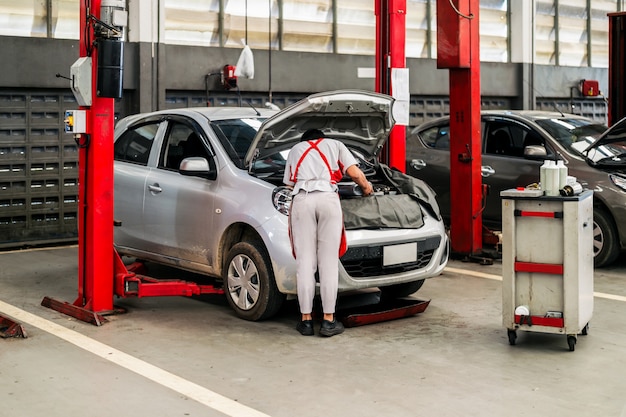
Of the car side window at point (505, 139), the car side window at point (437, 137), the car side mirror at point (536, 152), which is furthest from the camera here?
the car side window at point (437, 137)

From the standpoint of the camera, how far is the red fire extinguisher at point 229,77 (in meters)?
12.6

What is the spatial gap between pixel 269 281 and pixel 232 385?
154 cm

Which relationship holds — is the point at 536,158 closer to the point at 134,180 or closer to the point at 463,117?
the point at 463,117

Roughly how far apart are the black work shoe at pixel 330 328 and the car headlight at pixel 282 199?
0.88 meters

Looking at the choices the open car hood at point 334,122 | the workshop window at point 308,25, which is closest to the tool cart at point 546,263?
the open car hood at point 334,122

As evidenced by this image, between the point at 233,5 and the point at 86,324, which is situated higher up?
the point at 233,5

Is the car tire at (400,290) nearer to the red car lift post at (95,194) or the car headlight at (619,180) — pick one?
the red car lift post at (95,194)

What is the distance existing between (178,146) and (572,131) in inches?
184

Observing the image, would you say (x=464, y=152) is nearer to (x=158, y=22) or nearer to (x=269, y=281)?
(x=269, y=281)

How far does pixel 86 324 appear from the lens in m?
7.04

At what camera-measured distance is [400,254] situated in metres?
7.01

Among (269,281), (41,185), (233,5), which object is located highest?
(233,5)

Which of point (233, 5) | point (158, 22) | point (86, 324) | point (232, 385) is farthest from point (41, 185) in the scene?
point (232, 385)

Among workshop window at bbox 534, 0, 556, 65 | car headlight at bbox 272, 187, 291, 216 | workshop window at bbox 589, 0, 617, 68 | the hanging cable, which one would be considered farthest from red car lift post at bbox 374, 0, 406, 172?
workshop window at bbox 589, 0, 617, 68
